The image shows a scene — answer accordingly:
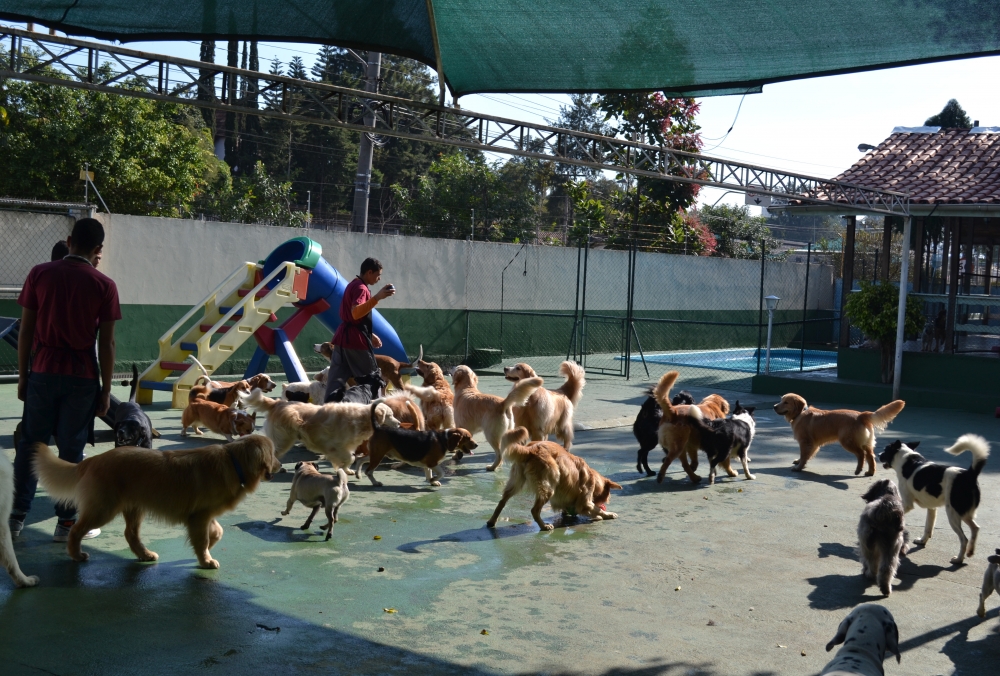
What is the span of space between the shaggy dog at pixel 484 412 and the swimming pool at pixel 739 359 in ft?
38.6

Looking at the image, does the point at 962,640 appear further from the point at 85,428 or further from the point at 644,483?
the point at 85,428

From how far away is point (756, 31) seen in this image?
7.10m

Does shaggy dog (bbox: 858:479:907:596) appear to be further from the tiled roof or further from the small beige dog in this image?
the tiled roof

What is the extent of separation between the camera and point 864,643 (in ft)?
12.4

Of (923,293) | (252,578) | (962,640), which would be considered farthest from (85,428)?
(923,293)

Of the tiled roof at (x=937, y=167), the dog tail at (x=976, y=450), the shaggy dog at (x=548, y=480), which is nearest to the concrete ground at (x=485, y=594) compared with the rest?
the shaggy dog at (x=548, y=480)

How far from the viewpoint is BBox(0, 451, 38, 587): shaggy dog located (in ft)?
15.1

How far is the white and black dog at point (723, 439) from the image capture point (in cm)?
837

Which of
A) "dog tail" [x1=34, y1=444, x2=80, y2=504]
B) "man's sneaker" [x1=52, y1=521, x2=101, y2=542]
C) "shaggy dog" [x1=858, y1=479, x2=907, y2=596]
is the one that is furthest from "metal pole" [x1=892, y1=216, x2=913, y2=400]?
"dog tail" [x1=34, y1=444, x2=80, y2=504]

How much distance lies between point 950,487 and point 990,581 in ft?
4.40

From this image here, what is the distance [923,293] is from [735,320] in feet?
30.9

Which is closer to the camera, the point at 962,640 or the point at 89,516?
the point at 962,640

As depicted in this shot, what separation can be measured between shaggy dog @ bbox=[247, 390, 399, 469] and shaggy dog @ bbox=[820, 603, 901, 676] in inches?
181

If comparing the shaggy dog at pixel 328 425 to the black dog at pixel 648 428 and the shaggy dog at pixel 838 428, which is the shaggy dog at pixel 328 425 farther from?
the shaggy dog at pixel 838 428
